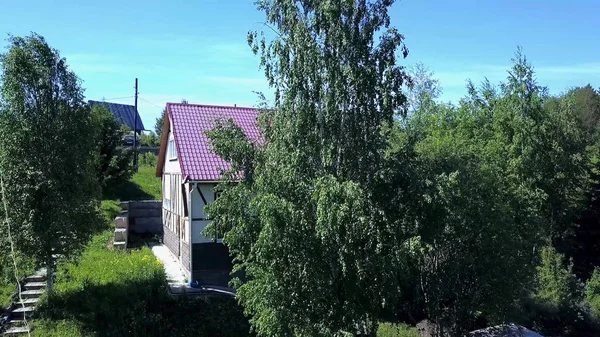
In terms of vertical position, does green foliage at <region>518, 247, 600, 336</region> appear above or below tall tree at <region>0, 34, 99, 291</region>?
below

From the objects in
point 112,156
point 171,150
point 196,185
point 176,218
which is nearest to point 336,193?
point 196,185

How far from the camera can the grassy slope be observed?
1167 centimetres

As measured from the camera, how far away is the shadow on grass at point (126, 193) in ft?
80.5

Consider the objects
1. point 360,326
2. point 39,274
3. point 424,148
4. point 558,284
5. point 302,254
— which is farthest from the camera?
point 558,284

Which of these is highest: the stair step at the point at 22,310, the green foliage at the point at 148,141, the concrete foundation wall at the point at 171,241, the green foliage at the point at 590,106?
the green foliage at the point at 590,106

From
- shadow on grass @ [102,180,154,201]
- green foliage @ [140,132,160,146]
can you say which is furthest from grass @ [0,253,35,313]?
green foliage @ [140,132,160,146]

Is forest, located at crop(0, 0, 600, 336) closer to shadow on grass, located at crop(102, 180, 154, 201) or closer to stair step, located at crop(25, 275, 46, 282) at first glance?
stair step, located at crop(25, 275, 46, 282)

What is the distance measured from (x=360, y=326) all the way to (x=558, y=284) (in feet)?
39.4

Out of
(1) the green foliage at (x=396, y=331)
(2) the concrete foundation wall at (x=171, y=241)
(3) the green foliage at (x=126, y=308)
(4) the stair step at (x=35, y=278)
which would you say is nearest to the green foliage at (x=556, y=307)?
(1) the green foliage at (x=396, y=331)

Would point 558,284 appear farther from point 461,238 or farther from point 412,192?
point 412,192

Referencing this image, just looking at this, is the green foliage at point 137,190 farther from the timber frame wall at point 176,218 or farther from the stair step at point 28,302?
the stair step at point 28,302

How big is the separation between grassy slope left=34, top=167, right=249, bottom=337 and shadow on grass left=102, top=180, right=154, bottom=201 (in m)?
10.7

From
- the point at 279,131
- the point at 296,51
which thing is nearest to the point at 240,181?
the point at 279,131

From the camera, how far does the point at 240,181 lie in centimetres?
877
